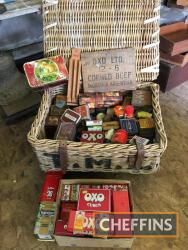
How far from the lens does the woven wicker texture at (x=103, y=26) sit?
110cm

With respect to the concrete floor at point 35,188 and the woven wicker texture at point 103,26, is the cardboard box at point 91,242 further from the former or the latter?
the woven wicker texture at point 103,26

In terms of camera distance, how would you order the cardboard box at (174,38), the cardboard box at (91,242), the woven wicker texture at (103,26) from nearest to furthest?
the cardboard box at (91,242), the woven wicker texture at (103,26), the cardboard box at (174,38)

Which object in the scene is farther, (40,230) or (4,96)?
(4,96)

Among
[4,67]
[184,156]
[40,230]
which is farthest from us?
[4,67]

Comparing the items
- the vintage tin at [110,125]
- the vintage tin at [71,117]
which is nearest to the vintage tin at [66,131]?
the vintage tin at [71,117]

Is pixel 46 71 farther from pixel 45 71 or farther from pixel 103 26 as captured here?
pixel 103 26

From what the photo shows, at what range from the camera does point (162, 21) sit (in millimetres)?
1478

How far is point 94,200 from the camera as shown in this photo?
0.94 metres

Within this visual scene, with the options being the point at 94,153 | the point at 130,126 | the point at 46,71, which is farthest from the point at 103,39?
the point at 94,153

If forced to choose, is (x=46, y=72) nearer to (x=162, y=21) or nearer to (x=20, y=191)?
(x=20, y=191)

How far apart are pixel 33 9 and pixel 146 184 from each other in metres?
0.95

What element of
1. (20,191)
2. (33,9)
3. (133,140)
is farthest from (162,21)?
(20,191)

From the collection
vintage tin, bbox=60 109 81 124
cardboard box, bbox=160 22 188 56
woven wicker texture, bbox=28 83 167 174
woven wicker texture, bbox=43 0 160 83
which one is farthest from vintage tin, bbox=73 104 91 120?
cardboard box, bbox=160 22 188 56

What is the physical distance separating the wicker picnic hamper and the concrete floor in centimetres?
13
